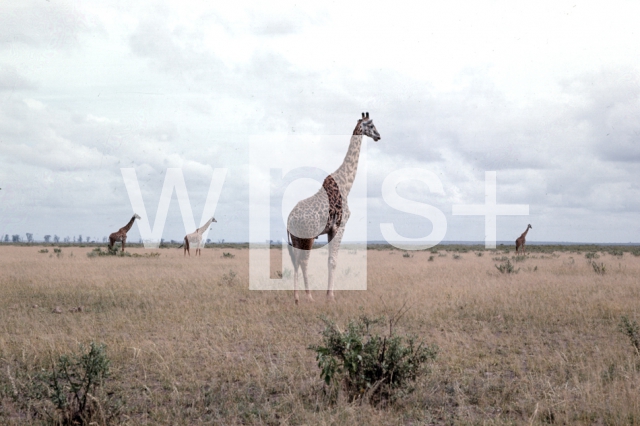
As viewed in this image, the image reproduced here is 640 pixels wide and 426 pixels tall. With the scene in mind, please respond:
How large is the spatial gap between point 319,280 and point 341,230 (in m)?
4.77

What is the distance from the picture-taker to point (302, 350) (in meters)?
7.80

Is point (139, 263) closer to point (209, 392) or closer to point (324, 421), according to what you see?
point (209, 392)

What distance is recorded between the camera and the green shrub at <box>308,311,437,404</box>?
5.60 metres

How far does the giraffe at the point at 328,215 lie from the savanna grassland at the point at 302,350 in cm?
109

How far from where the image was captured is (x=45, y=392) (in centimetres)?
557

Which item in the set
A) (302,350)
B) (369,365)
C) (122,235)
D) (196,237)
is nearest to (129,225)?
(122,235)

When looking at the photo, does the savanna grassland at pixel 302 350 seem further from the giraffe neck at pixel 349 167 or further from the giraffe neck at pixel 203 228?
the giraffe neck at pixel 203 228

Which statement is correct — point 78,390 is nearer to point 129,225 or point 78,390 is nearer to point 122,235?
point 122,235

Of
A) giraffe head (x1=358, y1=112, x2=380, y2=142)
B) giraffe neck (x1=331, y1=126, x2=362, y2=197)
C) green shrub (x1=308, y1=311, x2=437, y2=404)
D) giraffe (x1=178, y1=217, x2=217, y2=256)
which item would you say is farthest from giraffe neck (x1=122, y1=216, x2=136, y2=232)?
green shrub (x1=308, y1=311, x2=437, y2=404)

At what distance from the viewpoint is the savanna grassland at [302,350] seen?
522 centimetres

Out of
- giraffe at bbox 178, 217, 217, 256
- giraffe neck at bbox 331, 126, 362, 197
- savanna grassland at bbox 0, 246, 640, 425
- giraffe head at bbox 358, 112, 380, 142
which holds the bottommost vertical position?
savanna grassland at bbox 0, 246, 640, 425

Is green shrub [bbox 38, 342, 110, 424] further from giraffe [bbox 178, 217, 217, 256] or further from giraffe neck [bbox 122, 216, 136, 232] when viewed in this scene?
giraffe [bbox 178, 217, 217, 256]

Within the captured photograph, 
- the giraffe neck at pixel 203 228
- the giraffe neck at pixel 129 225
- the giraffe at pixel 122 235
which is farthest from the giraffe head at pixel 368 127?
the giraffe neck at pixel 203 228

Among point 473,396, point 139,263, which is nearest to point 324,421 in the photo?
point 473,396
